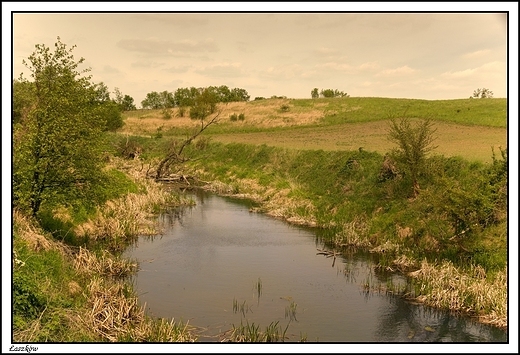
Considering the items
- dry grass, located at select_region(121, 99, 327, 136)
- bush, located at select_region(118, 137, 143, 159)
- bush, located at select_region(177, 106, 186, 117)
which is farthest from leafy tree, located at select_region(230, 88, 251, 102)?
bush, located at select_region(118, 137, 143, 159)

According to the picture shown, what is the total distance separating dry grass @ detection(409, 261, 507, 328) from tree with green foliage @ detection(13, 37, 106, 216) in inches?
629

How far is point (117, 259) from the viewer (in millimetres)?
24219

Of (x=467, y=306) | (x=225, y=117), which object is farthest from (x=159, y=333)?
(x=225, y=117)

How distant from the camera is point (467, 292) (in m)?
20.4

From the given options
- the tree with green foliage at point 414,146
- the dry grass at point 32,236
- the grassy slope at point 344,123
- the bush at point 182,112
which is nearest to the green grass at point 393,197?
the tree with green foliage at point 414,146

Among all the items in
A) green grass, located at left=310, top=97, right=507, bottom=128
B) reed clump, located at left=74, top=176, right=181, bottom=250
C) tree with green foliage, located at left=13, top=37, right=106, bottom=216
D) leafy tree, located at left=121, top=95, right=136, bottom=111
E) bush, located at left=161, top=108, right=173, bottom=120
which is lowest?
reed clump, located at left=74, top=176, right=181, bottom=250

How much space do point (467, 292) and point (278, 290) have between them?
7.67 metres

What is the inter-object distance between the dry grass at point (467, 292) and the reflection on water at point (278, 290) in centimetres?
64

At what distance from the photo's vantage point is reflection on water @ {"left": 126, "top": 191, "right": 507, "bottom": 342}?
60.0ft

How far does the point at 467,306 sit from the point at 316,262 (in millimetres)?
8448

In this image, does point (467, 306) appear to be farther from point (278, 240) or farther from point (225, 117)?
point (225, 117)

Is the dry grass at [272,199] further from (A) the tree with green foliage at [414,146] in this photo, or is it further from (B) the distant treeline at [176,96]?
(B) the distant treeline at [176,96]

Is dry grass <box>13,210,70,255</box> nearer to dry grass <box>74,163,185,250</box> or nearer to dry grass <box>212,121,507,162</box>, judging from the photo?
dry grass <box>74,163,185,250</box>

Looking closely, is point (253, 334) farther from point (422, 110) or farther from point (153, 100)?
point (153, 100)
